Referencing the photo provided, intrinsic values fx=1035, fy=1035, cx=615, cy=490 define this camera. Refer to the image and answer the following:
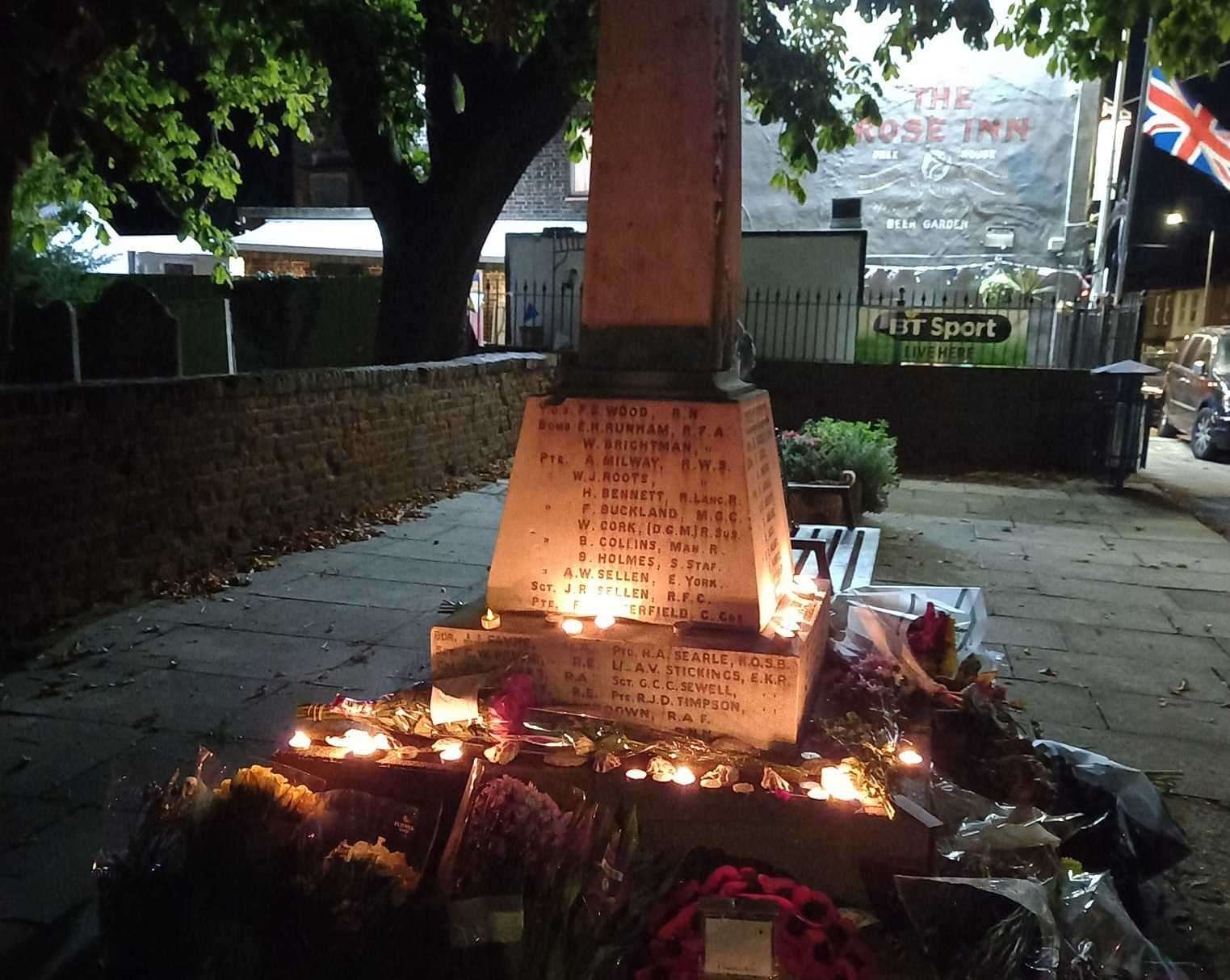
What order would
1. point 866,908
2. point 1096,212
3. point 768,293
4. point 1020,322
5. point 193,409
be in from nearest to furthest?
point 866,908 → point 193,409 → point 1020,322 → point 768,293 → point 1096,212

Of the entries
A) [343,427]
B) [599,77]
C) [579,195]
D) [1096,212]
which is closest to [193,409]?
[343,427]

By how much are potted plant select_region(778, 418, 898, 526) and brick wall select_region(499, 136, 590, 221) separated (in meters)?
12.9

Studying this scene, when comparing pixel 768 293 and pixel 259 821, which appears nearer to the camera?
pixel 259 821

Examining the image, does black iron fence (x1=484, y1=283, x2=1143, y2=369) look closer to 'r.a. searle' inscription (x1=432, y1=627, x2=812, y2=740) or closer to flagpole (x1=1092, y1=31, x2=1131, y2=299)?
flagpole (x1=1092, y1=31, x2=1131, y2=299)

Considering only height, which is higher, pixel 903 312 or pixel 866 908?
pixel 903 312

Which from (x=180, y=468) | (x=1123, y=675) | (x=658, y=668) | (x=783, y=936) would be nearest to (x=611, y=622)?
(x=658, y=668)

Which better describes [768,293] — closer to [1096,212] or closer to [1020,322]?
[1020,322]

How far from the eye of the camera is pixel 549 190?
21.1 meters

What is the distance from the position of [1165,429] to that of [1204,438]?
3.18 meters

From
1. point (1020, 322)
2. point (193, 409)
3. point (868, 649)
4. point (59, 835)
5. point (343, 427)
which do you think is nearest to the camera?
point (59, 835)

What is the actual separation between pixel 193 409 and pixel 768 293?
9880mm

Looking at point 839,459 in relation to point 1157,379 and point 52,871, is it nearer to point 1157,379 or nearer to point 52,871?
point 52,871

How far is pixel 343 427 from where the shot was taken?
8.38 metres

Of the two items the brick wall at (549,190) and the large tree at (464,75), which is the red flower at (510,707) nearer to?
the large tree at (464,75)
